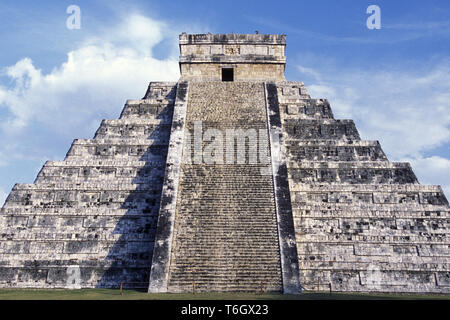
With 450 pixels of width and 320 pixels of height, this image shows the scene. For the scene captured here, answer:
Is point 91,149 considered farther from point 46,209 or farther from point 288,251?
point 288,251

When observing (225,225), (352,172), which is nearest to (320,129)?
(352,172)

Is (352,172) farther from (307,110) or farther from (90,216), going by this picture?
(90,216)

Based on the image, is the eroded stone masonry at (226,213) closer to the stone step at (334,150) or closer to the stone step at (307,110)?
the stone step at (334,150)

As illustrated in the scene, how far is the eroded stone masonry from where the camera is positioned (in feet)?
37.7

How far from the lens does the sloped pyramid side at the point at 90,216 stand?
12297 millimetres

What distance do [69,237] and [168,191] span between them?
11.3ft

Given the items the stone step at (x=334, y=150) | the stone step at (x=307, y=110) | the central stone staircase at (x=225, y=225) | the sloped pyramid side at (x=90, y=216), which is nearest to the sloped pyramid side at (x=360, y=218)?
the stone step at (x=334, y=150)

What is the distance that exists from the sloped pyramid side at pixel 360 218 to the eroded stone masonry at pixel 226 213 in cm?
4

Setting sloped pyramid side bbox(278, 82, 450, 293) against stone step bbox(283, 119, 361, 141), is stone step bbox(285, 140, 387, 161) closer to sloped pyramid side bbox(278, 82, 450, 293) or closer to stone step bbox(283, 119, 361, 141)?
sloped pyramid side bbox(278, 82, 450, 293)

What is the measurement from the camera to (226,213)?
12.3 m

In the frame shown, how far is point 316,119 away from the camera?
659 inches

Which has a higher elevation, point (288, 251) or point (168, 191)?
point (168, 191)
